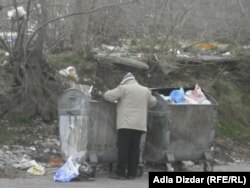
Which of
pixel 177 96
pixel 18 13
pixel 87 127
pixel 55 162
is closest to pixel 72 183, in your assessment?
pixel 87 127

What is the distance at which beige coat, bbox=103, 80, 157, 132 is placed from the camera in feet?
34.8

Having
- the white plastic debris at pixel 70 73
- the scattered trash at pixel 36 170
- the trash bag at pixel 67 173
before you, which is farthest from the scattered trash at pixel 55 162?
the white plastic debris at pixel 70 73

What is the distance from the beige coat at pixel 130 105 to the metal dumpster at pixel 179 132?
0.48 m

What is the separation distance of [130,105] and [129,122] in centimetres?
28

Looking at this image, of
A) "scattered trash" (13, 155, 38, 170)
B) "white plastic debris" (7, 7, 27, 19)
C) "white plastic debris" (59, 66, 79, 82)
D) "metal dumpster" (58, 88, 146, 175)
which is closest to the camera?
"metal dumpster" (58, 88, 146, 175)

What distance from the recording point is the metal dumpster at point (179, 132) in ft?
36.4

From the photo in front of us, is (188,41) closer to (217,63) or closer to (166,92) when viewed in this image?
(217,63)

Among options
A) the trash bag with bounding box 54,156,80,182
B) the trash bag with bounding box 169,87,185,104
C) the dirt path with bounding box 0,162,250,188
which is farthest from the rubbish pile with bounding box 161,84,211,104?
the trash bag with bounding box 54,156,80,182

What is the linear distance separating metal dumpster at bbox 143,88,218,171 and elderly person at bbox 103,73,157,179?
483 mm

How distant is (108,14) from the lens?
1510cm

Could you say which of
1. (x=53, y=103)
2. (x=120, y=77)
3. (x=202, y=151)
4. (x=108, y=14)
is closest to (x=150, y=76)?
(x=120, y=77)

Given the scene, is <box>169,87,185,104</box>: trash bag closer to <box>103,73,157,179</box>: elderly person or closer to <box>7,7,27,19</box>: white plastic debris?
<box>103,73,157,179</box>: elderly person

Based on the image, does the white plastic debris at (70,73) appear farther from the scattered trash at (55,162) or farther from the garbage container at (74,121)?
the garbage container at (74,121)

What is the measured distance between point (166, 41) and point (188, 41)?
60.1 inches
